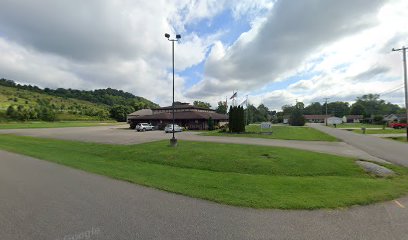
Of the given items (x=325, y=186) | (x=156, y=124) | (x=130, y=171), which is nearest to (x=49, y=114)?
(x=156, y=124)

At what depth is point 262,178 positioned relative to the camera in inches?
378

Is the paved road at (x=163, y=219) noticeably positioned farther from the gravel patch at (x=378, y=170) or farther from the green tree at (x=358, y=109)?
the green tree at (x=358, y=109)

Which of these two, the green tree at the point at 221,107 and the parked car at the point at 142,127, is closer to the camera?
the parked car at the point at 142,127

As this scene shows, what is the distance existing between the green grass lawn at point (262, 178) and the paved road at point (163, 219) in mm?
632

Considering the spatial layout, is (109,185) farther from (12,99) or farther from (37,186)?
(12,99)

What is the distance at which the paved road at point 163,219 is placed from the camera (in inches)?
188

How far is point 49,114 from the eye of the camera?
96.8m

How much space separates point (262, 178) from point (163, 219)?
17.1 feet

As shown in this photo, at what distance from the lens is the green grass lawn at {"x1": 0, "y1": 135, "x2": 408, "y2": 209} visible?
6988 mm

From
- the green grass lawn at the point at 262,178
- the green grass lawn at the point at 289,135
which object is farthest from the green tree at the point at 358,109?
the green grass lawn at the point at 262,178

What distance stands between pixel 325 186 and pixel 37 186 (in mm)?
10073

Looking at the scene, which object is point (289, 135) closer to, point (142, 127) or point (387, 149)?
point (387, 149)

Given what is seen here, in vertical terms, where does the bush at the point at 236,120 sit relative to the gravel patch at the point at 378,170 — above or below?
above

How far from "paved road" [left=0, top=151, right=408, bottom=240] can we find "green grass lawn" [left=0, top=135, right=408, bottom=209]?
2.07 feet
